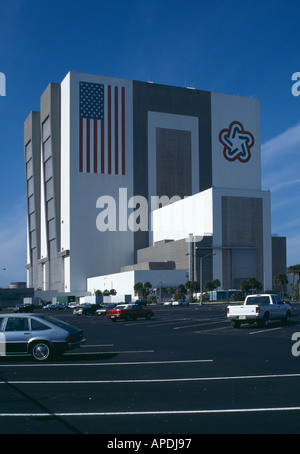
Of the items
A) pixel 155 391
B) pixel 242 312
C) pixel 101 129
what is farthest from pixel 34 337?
pixel 101 129

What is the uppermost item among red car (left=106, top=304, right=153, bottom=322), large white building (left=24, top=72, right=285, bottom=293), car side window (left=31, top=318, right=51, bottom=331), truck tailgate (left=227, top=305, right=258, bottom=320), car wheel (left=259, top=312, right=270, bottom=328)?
large white building (left=24, top=72, right=285, bottom=293)

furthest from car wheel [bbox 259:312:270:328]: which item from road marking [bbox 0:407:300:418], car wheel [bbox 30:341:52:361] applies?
road marking [bbox 0:407:300:418]

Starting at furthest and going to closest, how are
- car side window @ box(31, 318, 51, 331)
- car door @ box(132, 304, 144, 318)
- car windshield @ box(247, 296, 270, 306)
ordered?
1. car door @ box(132, 304, 144, 318)
2. car windshield @ box(247, 296, 270, 306)
3. car side window @ box(31, 318, 51, 331)

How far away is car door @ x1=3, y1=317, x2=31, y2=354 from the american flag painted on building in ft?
352

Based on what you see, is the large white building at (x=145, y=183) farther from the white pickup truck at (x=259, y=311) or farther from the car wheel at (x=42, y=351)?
the car wheel at (x=42, y=351)

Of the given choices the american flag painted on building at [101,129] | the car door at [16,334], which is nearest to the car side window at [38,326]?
the car door at [16,334]

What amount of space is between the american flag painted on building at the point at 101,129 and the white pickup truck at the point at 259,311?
3777 inches

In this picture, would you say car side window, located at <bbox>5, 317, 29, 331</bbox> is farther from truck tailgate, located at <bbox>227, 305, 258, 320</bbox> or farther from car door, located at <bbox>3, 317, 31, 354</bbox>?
truck tailgate, located at <bbox>227, 305, 258, 320</bbox>

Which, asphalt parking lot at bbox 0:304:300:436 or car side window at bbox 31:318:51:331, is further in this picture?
car side window at bbox 31:318:51:331

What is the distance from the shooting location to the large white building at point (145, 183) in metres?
114

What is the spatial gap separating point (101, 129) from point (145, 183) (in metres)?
17.0

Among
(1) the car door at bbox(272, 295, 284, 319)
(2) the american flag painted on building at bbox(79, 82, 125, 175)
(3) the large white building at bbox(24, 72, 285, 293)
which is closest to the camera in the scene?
(1) the car door at bbox(272, 295, 284, 319)

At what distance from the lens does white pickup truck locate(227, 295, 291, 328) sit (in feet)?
94.7

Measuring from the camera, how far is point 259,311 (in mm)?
28797
